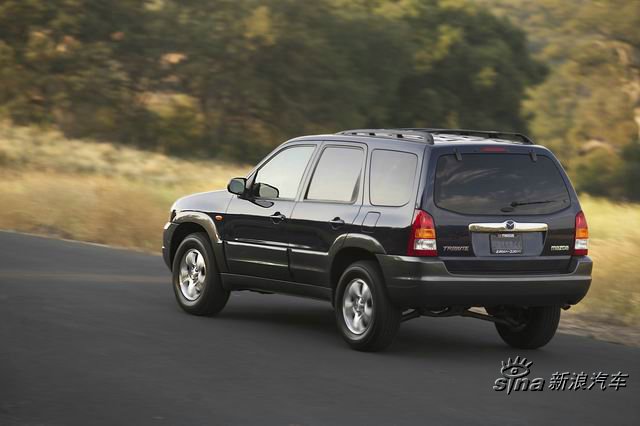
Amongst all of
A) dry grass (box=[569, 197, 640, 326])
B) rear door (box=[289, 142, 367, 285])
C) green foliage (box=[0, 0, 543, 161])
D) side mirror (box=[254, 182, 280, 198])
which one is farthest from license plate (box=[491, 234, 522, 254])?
green foliage (box=[0, 0, 543, 161])

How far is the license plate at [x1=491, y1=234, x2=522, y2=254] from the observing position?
9.51 metres

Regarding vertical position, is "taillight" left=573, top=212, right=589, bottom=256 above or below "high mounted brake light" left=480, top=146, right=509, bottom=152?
below

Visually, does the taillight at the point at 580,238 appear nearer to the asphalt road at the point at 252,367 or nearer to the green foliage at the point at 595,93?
the asphalt road at the point at 252,367

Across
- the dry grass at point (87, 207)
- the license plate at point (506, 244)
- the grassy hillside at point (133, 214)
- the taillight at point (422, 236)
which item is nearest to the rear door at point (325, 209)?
the taillight at point (422, 236)

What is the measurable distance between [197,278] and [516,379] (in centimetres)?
368

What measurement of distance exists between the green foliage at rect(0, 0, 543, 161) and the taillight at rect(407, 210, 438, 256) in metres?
40.2

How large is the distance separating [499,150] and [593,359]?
1803mm

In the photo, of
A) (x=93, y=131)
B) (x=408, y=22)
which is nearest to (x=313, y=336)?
(x=93, y=131)

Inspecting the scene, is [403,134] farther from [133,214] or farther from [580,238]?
[133,214]

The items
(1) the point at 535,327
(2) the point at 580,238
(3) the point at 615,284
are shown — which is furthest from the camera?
(3) the point at 615,284

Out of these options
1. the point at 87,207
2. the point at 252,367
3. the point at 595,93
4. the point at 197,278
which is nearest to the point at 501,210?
the point at 252,367

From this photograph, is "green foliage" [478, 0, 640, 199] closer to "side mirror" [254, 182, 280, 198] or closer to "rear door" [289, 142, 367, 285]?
"side mirror" [254, 182, 280, 198]

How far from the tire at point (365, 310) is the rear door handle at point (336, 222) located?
0.35 metres

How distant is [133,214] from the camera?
19.3 metres
